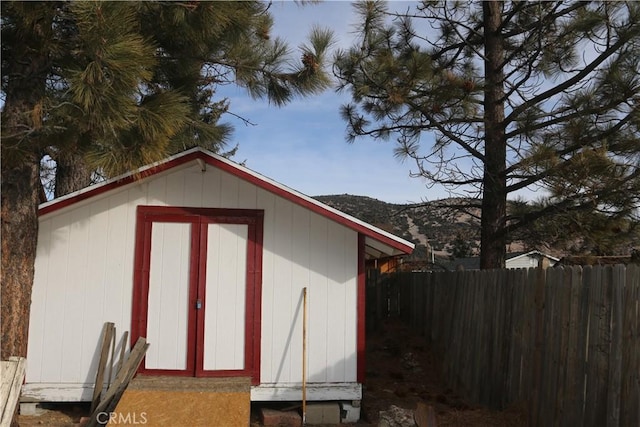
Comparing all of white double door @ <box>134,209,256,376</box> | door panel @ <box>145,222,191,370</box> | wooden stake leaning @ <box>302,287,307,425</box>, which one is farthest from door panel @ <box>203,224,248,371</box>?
wooden stake leaning @ <box>302,287,307,425</box>

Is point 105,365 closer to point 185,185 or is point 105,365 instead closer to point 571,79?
point 185,185

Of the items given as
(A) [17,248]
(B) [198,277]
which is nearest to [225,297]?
(B) [198,277]

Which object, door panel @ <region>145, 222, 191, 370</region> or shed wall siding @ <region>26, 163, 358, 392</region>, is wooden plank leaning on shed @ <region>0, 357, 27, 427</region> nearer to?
shed wall siding @ <region>26, 163, 358, 392</region>

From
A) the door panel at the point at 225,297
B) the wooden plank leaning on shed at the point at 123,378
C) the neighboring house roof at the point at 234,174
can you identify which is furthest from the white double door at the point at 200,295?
the neighboring house roof at the point at 234,174

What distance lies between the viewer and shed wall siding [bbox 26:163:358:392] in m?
7.14

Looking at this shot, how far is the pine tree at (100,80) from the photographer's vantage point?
5.40 meters

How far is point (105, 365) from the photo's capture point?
7059 mm

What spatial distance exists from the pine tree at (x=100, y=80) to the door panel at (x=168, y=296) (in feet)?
3.95

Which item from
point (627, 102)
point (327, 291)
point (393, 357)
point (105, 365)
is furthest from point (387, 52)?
point (105, 365)

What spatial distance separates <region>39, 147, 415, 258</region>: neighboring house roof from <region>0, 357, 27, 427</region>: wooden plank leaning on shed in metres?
2.16

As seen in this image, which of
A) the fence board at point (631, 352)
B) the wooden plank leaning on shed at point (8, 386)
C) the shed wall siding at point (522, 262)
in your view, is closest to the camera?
the fence board at point (631, 352)

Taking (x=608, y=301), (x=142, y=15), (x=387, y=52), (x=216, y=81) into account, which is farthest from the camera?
(x=387, y=52)

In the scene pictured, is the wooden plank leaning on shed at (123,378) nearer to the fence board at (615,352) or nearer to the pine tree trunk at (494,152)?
the fence board at (615,352)

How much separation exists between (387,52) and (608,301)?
5908 mm
